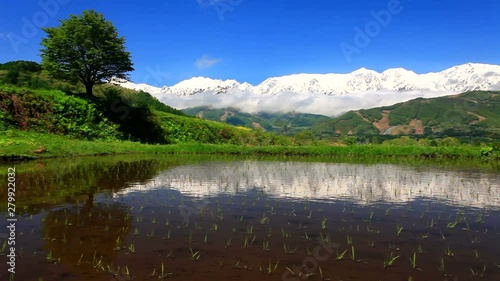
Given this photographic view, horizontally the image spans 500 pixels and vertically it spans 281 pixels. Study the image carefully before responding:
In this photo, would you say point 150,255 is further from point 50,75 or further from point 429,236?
point 50,75

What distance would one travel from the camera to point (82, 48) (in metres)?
46.6

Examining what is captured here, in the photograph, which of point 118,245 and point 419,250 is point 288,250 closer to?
point 419,250

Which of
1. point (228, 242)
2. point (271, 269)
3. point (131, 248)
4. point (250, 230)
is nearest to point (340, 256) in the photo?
point (271, 269)

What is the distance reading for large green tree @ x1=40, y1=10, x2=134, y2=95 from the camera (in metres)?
45.6

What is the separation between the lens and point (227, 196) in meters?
16.9

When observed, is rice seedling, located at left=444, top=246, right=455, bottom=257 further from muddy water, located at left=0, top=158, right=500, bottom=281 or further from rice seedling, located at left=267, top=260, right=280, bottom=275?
rice seedling, located at left=267, top=260, right=280, bottom=275

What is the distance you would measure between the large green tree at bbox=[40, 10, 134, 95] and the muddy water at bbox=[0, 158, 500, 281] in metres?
30.5

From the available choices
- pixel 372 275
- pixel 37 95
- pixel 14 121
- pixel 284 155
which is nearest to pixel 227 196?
pixel 372 275

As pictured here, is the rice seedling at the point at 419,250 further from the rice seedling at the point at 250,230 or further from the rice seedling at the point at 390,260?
the rice seedling at the point at 250,230

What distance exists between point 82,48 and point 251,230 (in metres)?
44.4

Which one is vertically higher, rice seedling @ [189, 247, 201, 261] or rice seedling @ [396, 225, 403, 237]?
rice seedling @ [396, 225, 403, 237]

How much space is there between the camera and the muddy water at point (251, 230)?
8320mm

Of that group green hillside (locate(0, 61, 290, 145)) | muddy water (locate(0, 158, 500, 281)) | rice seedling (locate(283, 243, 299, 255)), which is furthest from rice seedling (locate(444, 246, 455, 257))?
green hillside (locate(0, 61, 290, 145))

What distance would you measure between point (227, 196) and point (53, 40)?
40618mm
